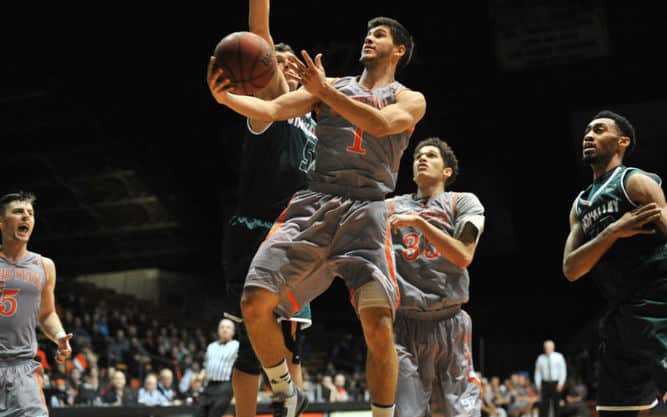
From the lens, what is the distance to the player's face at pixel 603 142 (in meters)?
4.21

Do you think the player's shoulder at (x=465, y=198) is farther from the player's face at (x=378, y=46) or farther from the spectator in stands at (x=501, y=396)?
the spectator in stands at (x=501, y=396)

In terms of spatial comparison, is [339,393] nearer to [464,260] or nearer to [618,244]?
[464,260]

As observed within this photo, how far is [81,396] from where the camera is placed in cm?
1196

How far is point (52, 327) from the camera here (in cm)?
519

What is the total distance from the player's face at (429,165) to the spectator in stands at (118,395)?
335 inches

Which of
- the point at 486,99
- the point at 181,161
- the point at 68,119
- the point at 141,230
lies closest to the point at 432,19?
the point at 486,99

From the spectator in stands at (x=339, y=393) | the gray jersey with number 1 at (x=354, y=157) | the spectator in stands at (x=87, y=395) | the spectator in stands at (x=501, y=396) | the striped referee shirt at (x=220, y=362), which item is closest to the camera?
the gray jersey with number 1 at (x=354, y=157)

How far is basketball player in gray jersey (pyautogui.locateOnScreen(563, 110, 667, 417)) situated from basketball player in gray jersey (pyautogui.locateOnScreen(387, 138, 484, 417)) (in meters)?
0.73

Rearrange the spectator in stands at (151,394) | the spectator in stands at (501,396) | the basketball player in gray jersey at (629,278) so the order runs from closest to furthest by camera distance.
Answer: the basketball player in gray jersey at (629,278) → the spectator in stands at (151,394) → the spectator in stands at (501,396)

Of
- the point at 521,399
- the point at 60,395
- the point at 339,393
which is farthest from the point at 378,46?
the point at 521,399

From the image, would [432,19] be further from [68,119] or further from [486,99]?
[68,119]

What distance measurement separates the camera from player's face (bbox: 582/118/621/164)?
421 cm

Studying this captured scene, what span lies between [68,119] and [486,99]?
1154cm

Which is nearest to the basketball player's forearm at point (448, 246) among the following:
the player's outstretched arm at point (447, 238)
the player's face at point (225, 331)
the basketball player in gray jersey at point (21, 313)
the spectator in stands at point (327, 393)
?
the player's outstretched arm at point (447, 238)
